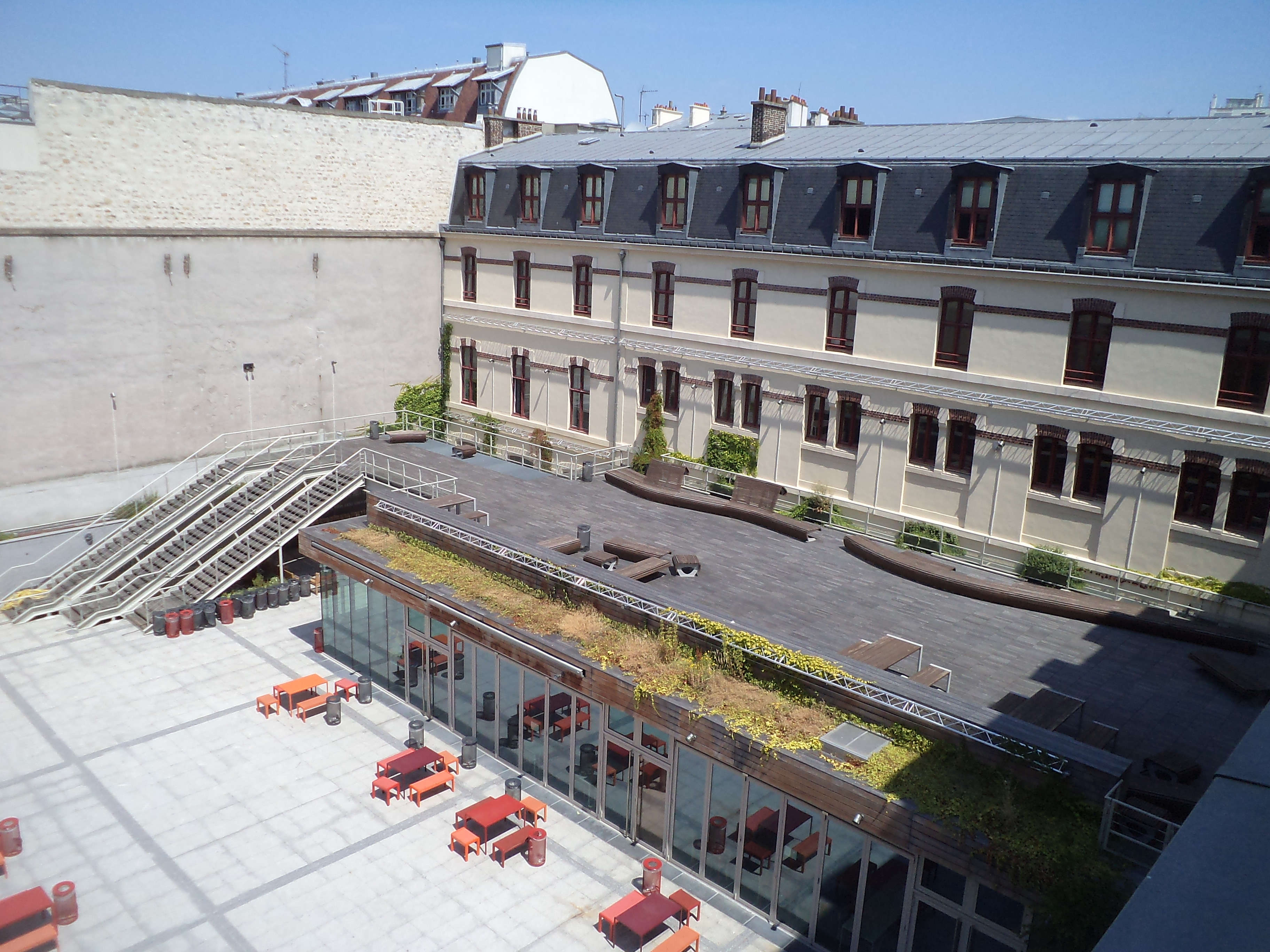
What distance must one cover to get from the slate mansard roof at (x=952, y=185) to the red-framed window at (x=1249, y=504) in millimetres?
3654

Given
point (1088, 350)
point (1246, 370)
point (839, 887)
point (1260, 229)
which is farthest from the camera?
point (1088, 350)

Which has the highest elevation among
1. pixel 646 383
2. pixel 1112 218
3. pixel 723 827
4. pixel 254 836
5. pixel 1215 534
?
pixel 1112 218

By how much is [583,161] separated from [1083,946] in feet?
84.2

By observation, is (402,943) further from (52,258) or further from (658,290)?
(52,258)

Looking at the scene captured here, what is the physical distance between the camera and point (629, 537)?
21016 mm

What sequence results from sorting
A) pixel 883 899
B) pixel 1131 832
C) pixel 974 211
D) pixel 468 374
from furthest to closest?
pixel 468 374 < pixel 974 211 < pixel 883 899 < pixel 1131 832

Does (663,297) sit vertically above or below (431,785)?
above

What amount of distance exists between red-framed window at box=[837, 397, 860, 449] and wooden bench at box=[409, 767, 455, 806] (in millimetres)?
12527

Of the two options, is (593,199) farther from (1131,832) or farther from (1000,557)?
(1131,832)

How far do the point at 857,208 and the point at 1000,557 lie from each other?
28.9ft

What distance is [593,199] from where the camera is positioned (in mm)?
29125

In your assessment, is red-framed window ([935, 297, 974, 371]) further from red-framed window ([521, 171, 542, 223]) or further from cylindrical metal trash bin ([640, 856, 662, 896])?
red-framed window ([521, 171, 542, 223])

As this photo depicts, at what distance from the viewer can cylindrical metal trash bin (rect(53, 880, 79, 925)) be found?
13.2m

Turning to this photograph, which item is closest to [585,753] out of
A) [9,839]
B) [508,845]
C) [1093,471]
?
[508,845]
